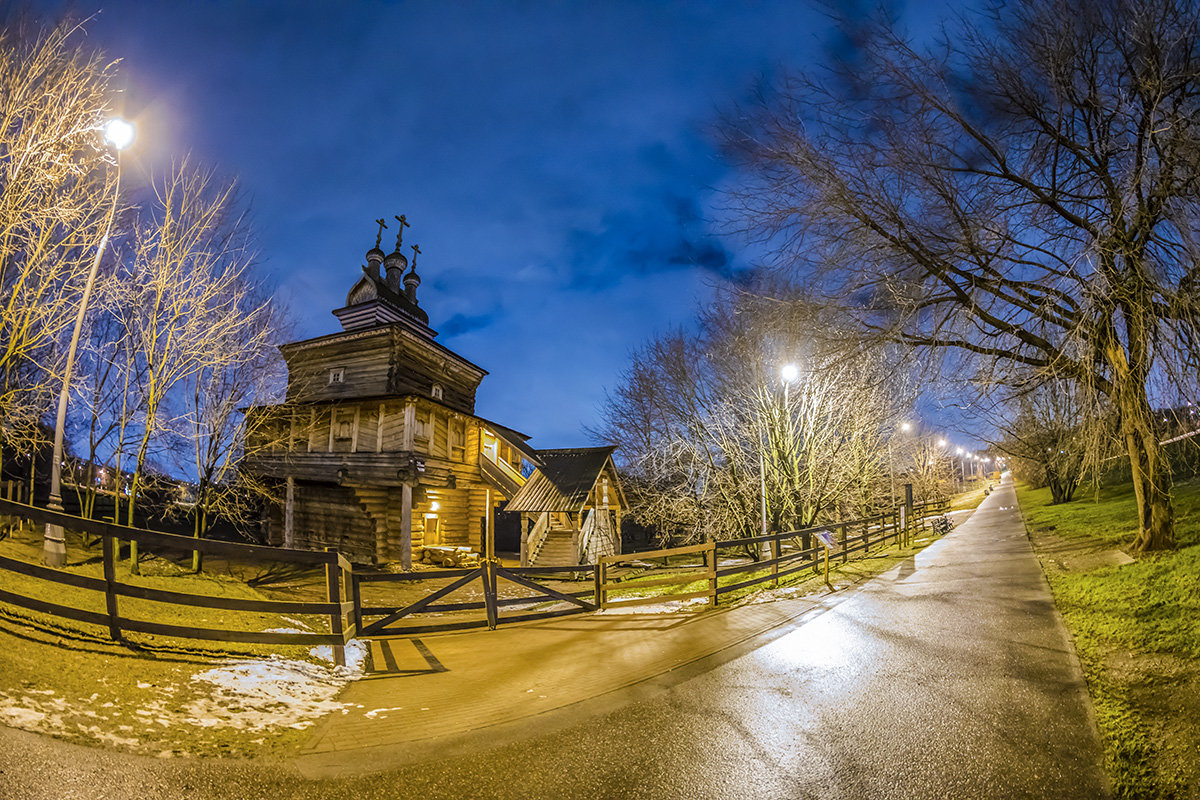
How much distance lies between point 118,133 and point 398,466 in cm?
1388

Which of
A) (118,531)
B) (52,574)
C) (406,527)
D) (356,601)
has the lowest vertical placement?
(406,527)

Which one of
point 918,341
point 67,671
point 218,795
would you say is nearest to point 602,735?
point 218,795

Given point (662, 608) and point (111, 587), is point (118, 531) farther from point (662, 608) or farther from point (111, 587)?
point (662, 608)

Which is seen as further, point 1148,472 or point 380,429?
point 380,429

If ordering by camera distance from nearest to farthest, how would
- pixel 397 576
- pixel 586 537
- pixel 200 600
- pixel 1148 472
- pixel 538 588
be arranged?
1. pixel 200 600
2. pixel 397 576
3. pixel 538 588
4. pixel 1148 472
5. pixel 586 537

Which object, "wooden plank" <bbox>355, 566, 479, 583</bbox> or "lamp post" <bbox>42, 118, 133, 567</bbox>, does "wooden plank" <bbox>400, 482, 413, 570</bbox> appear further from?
"wooden plank" <bbox>355, 566, 479, 583</bbox>

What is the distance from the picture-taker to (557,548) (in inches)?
842

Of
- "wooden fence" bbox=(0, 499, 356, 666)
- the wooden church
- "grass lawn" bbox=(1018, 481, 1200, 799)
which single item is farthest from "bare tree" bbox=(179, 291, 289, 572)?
"grass lawn" bbox=(1018, 481, 1200, 799)

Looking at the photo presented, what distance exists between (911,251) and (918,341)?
1.62 m

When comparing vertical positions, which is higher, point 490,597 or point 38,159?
point 38,159

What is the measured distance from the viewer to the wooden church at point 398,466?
813 inches

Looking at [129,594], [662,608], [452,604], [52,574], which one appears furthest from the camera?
[662,608]

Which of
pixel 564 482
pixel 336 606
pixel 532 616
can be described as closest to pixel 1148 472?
pixel 532 616

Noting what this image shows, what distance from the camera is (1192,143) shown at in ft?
20.8
